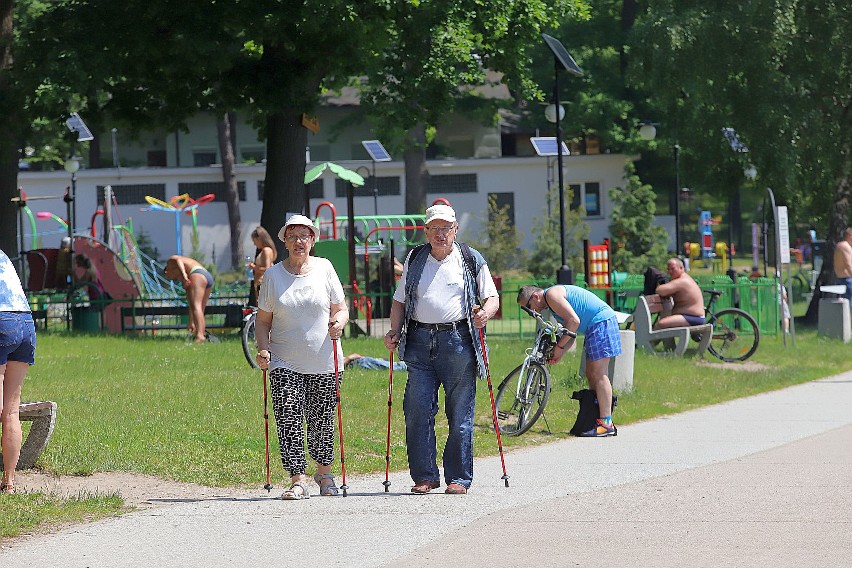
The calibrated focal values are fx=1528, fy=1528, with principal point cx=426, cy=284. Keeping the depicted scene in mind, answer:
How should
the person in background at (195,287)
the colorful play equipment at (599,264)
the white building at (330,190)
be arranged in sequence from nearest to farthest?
the person in background at (195,287) → the colorful play equipment at (599,264) → the white building at (330,190)

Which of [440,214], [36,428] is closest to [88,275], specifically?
[36,428]

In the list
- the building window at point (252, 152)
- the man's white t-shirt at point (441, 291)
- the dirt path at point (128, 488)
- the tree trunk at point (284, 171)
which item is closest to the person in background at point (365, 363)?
the dirt path at point (128, 488)

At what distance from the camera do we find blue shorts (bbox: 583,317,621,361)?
13.4 meters

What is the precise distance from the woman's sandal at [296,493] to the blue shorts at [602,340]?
454cm

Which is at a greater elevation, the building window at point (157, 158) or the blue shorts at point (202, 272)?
the building window at point (157, 158)

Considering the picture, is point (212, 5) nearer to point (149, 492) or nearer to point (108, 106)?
point (108, 106)

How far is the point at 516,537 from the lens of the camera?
25.7 feet

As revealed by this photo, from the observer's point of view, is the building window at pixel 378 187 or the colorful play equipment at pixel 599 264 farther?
the building window at pixel 378 187

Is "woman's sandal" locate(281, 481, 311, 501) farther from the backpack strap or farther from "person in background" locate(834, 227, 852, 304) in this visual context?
"person in background" locate(834, 227, 852, 304)

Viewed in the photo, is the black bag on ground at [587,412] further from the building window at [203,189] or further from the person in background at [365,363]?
the building window at [203,189]

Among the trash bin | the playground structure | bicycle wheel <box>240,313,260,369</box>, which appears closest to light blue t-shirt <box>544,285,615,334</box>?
bicycle wheel <box>240,313,260,369</box>

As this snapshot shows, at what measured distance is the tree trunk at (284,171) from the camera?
2458 cm

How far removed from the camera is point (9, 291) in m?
9.13

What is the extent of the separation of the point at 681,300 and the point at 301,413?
11.6 meters
